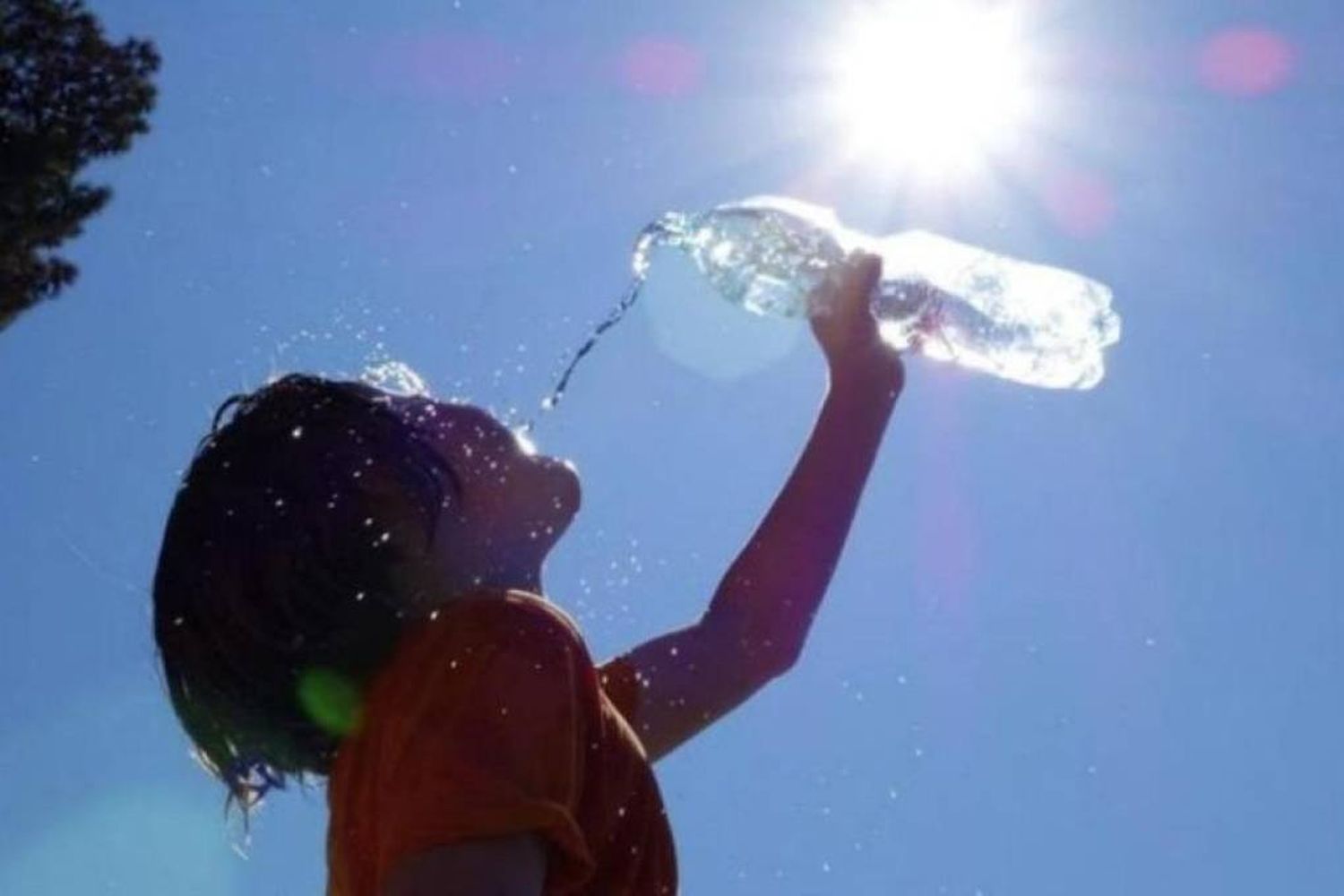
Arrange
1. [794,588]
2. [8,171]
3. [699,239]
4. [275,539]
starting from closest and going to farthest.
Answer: [275,539] → [794,588] → [699,239] → [8,171]

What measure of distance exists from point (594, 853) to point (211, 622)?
26.1 inches

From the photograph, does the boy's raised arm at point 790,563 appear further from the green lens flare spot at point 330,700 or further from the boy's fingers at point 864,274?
the green lens flare spot at point 330,700

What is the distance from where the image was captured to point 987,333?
6.41m

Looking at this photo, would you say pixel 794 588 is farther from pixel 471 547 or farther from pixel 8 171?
pixel 8 171

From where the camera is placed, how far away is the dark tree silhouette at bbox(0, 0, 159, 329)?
13.9 metres

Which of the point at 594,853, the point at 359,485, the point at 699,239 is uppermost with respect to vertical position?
the point at 699,239

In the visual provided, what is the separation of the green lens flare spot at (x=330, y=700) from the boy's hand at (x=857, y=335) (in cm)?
137

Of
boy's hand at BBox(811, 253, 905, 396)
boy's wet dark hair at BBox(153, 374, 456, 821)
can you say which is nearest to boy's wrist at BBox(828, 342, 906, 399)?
boy's hand at BBox(811, 253, 905, 396)

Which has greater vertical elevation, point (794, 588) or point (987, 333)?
point (987, 333)

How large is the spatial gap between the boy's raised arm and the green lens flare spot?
58 cm

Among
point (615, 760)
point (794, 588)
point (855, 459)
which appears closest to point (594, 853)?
point (615, 760)

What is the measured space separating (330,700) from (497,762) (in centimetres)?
52


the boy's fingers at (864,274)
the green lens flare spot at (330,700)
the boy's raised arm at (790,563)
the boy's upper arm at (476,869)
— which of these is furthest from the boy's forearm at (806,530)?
the boy's upper arm at (476,869)

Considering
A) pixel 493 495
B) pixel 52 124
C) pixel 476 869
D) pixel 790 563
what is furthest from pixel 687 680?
pixel 52 124
